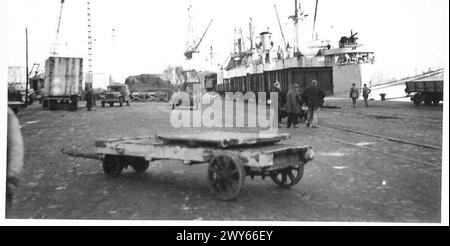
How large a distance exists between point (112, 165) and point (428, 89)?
64.8 ft

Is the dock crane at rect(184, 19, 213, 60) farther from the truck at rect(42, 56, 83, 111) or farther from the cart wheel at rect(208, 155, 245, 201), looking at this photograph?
the cart wheel at rect(208, 155, 245, 201)

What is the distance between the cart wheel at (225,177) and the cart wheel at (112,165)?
2090mm

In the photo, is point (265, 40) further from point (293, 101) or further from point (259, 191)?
point (259, 191)

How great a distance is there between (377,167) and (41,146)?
304 inches

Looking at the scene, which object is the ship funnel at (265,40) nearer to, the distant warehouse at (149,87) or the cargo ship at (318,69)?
the cargo ship at (318,69)

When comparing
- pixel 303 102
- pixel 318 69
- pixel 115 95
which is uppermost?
pixel 318 69

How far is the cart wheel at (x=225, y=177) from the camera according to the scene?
520 centimetres

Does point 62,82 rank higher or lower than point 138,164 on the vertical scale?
higher

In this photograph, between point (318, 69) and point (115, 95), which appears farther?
point (115, 95)

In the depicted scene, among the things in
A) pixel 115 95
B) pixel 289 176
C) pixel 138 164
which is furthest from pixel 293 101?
pixel 115 95

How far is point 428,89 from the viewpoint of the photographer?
72.6 feet

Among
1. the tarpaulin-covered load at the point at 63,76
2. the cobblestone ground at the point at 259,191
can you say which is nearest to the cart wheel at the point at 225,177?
the cobblestone ground at the point at 259,191

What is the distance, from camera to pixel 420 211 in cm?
502
